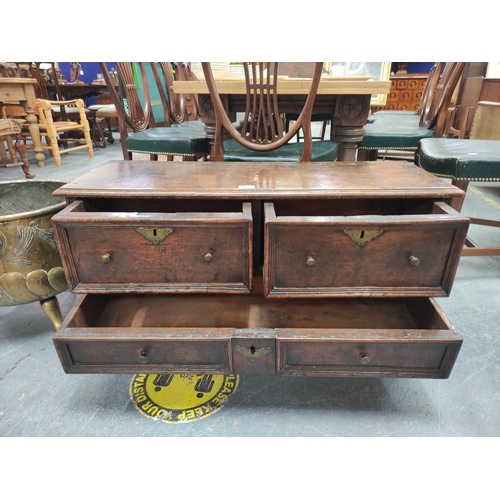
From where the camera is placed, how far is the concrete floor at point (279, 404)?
898mm

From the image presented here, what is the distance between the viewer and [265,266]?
0.81 meters

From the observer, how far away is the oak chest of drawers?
0.78 m

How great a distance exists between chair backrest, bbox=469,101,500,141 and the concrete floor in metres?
2.25

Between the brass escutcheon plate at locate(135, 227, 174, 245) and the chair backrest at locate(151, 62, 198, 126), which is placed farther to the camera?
the chair backrest at locate(151, 62, 198, 126)

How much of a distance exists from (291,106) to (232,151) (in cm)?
40

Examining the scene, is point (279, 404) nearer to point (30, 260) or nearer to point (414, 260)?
point (414, 260)

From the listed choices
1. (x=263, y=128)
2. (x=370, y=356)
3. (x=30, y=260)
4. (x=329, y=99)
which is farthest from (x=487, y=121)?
(x=30, y=260)

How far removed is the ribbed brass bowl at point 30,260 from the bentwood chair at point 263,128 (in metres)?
0.68

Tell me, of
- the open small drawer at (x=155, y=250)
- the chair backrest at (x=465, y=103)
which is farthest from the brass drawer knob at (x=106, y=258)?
the chair backrest at (x=465, y=103)

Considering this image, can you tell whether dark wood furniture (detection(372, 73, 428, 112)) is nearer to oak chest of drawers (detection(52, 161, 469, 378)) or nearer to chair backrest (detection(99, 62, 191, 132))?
chair backrest (detection(99, 62, 191, 132))

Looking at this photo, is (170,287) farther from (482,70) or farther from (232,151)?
(482,70)

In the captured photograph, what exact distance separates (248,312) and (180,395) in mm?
322

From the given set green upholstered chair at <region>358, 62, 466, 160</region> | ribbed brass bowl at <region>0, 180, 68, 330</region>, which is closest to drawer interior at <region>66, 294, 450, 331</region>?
ribbed brass bowl at <region>0, 180, 68, 330</region>
